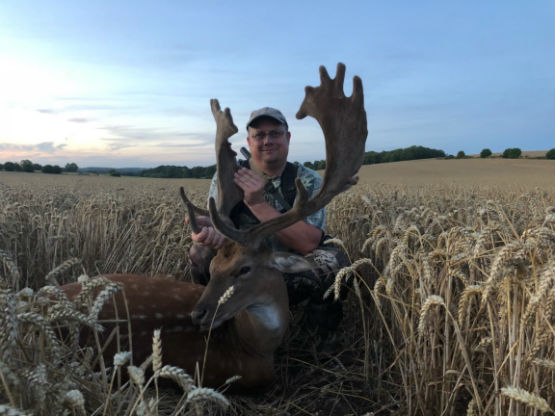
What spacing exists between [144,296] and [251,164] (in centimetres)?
223

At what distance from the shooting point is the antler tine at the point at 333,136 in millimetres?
3223

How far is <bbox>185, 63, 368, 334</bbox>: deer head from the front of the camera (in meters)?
3.16

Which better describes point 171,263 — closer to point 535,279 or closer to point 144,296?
point 144,296

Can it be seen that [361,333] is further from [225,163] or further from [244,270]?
[225,163]

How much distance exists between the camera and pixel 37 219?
16.3ft

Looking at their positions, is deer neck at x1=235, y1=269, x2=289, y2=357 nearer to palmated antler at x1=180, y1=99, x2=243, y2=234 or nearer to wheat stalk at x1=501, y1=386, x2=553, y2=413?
palmated antler at x1=180, y1=99, x2=243, y2=234

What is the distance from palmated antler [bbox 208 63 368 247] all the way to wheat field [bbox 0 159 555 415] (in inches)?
17.5

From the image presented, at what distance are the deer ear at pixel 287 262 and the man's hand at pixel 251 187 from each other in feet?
2.04

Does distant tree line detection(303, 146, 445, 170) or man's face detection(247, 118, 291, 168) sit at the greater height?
distant tree line detection(303, 146, 445, 170)

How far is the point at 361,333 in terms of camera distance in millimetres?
3959

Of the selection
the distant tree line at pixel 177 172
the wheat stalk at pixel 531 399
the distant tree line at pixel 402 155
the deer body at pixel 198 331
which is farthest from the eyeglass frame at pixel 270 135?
→ the distant tree line at pixel 402 155

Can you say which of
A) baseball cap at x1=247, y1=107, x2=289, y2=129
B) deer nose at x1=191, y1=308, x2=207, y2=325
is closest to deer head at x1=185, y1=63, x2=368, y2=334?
deer nose at x1=191, y1=308, x2=207, y2=325

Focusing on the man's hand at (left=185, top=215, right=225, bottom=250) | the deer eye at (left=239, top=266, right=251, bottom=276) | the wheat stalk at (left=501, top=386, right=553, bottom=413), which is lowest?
the wheat stalk at (left=501, top=386, right=553, bottom=413)

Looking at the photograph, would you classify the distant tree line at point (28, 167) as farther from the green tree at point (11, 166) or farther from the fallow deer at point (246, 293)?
the fallow deer at point (246, 293)
